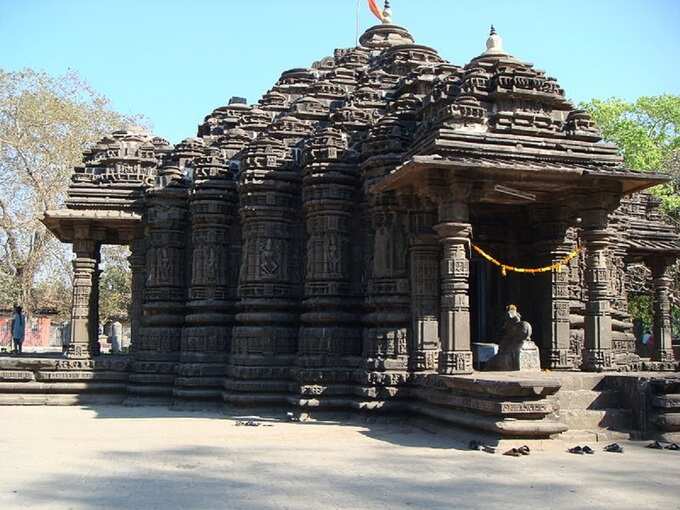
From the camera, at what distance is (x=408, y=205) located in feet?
37.0

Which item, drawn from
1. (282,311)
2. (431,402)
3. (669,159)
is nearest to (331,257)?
(282,311)

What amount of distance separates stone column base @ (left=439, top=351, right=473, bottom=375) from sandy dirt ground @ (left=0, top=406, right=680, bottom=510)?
31.5 inches

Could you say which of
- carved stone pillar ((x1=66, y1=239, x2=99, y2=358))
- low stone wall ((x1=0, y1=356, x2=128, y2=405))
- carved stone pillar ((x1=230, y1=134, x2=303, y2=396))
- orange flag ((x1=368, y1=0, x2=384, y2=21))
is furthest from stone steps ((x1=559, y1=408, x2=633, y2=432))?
orange flag ((x1=368, y1=0, x2=384, y2=21))

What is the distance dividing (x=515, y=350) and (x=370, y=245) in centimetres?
272

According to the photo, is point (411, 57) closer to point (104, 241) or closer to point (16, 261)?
point (104, 241)

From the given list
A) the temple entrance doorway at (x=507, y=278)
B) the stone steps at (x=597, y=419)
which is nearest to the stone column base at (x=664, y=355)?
the temple entrance doorway at (x=507, y=278)

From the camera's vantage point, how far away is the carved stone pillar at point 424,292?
10.9 m

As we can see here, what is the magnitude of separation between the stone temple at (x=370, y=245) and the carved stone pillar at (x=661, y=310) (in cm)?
203

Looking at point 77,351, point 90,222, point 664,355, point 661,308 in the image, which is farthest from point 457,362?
point 661,308

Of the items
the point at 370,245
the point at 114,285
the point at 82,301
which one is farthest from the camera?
the point at 114,285

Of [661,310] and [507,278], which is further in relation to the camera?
[661,310]

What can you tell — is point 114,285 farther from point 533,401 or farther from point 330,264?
point 533,401

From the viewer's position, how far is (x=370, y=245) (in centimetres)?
1192

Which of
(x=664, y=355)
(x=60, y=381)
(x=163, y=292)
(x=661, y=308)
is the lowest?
(x=60, y=381)
